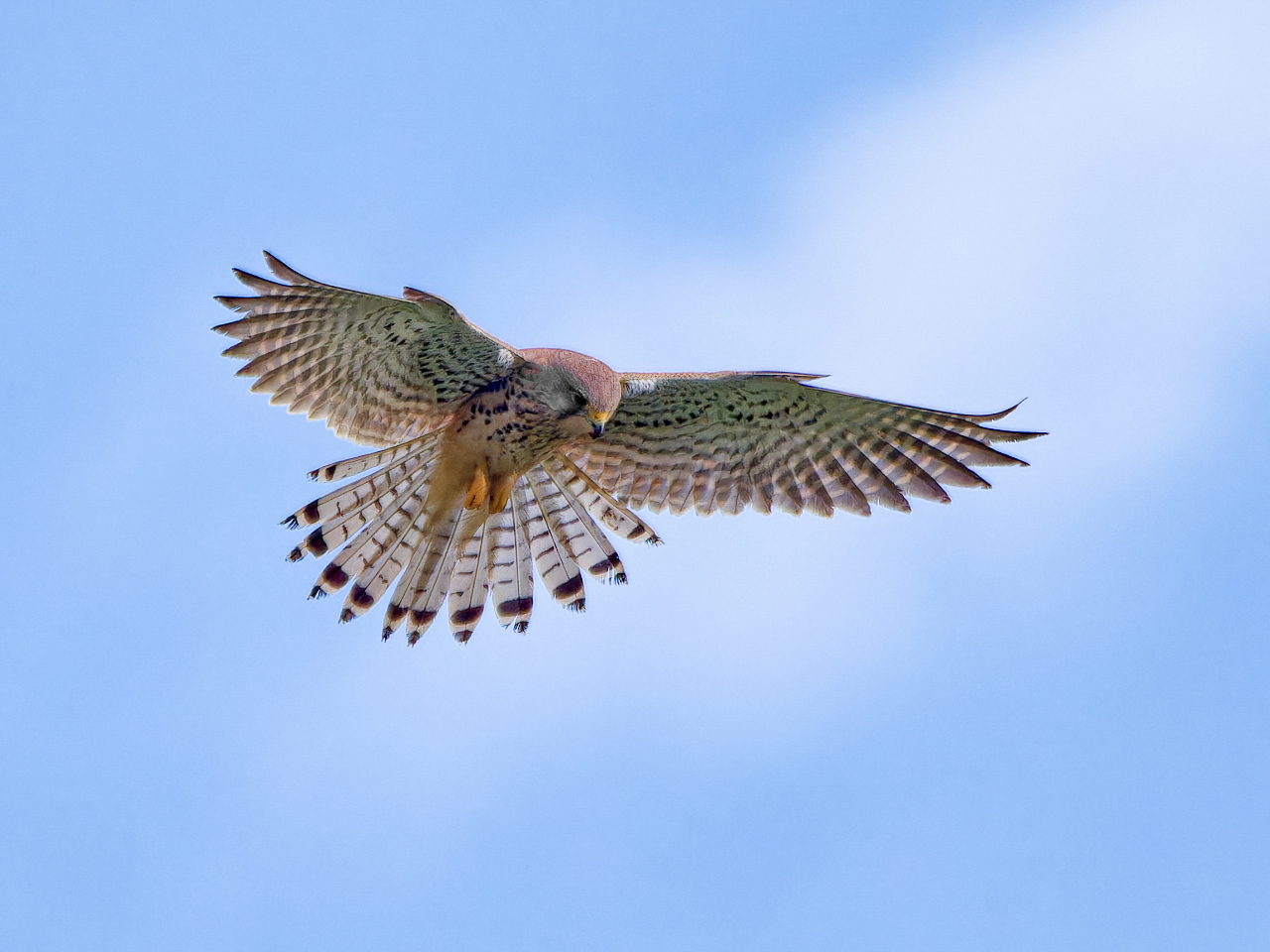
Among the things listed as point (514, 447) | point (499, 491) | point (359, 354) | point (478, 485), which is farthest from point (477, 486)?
point (359, 354)

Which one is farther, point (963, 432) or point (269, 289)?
point (963, 432)

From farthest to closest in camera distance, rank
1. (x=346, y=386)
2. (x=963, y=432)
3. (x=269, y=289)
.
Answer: (x=963, y=432) → (x=346, y=386) → (x=269, y=289)

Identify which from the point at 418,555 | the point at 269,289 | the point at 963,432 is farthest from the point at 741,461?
the point at 269,289

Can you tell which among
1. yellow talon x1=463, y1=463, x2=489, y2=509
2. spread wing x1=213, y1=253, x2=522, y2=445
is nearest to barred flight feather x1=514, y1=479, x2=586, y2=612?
yellow talon x1=463, y1=463, x2=489, y2=509

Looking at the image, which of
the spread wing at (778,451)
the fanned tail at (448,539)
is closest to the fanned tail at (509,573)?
the fanned tail at (448,539)

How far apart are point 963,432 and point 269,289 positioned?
4.41 m

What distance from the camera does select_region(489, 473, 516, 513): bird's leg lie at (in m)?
8.62

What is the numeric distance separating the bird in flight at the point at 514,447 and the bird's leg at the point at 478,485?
0.01 m

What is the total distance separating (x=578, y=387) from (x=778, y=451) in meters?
1.76

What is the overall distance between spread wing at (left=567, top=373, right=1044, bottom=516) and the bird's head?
62 cm

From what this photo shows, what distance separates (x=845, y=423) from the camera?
9.44 m

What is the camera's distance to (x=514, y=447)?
862cm

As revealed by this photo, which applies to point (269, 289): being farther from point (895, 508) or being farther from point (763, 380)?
point (895, 508)

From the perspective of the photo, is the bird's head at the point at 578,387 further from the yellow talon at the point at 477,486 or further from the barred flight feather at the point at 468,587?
the barred flight feather at the point at 468,587
